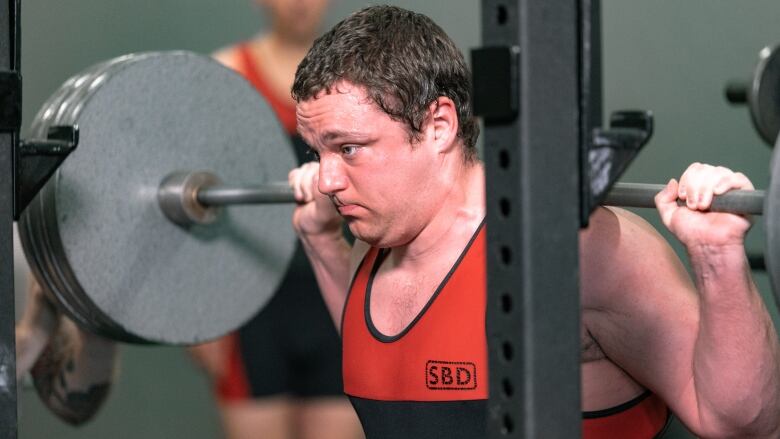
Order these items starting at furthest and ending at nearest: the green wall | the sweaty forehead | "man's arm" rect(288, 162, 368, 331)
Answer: the green wall → "man's arm" rect(288, 162, 368, 331) → the sweaty forehead

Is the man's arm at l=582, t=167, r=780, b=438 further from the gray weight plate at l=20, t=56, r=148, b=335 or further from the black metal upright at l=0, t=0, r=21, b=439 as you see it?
the gray weight plate at l=20, t=56, r=148, b=335

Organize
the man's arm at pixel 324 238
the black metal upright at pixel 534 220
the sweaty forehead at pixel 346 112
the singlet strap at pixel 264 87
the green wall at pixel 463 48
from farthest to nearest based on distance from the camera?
the green wall at pixel 463 48 < the singlet strap at pixel 264 87 < the man's arm at pixel 324 238 < the sweaty forehead at pixel 346 112 < the black metal upright at pixel 534 220

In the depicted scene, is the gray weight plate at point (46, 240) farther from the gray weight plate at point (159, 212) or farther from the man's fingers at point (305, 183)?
the man's fingers at point (305, 183)

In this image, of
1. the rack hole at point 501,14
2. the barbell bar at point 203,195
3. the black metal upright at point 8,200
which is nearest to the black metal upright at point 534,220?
the rack hole at point 501,14

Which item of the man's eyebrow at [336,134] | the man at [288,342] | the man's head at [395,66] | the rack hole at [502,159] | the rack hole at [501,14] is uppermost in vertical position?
the rack hole at [501,14]

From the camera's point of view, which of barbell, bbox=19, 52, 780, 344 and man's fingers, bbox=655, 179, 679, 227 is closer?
man's fingers, bbox=655, 179, 679, 227

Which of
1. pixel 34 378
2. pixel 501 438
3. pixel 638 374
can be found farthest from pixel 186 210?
pixel 501 438

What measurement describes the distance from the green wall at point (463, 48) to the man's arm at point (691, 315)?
185cm

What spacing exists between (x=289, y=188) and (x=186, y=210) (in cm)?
22

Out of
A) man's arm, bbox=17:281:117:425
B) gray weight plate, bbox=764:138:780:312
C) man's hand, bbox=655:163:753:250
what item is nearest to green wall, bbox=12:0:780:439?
man's arm, bbox=17:281:117:425

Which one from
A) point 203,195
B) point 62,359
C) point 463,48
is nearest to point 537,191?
point 203,195

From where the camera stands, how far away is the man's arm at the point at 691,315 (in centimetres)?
118

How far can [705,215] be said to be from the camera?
1207 mm

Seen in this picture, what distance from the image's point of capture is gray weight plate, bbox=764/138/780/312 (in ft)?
3.54
